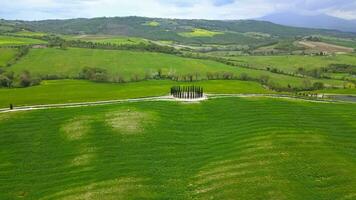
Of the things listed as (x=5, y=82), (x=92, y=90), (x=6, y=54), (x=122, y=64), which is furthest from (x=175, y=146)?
(x=6, y=54)

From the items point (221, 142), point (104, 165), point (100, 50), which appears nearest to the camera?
point (104, 165)

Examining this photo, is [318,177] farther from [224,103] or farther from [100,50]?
[100,50]

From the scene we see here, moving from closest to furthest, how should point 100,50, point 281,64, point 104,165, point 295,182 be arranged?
point 295,182
point 104,165
point 100,50
point 281,64

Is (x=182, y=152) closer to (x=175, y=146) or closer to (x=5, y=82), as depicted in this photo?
(x=175, y=146)

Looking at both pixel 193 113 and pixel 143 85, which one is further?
pixel 143 85

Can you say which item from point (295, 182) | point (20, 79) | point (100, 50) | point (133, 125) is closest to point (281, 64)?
point (100, 50)

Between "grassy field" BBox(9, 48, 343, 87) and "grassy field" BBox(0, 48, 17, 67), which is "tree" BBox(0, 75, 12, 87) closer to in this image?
"grassy field" BBox(9, 48, 343, 87)
